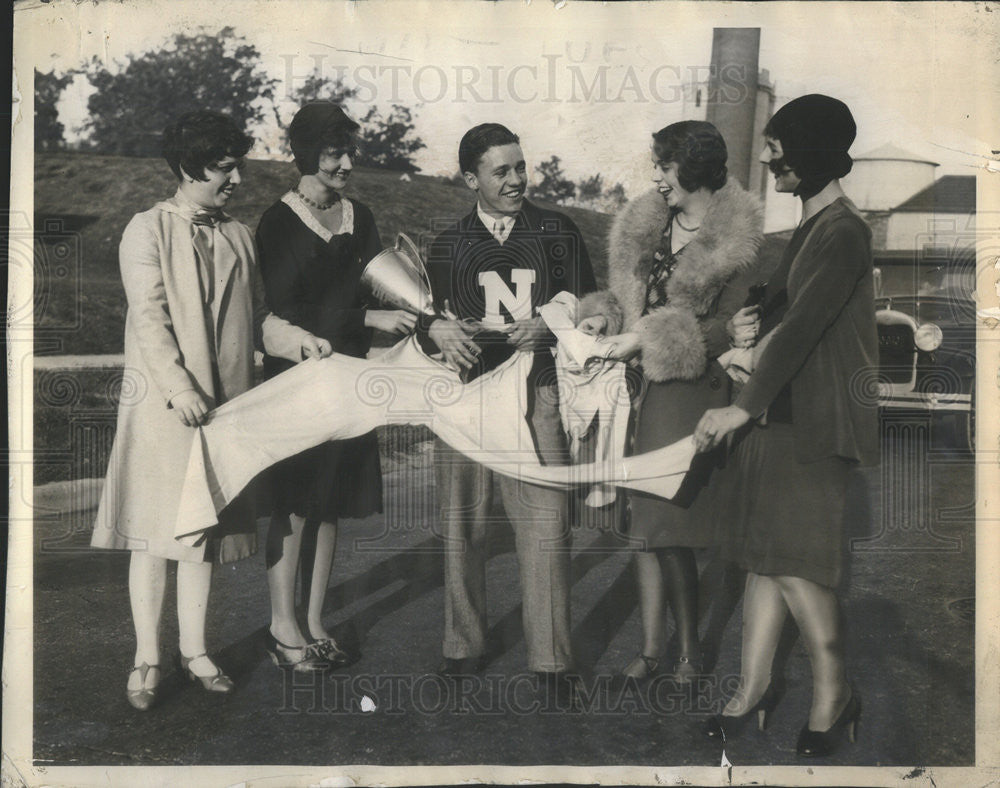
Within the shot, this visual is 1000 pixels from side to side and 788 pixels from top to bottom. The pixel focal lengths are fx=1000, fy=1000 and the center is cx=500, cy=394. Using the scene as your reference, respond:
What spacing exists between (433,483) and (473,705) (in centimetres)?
94

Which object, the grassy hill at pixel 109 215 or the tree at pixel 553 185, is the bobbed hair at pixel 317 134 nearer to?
the grassy hill at pixel 109 215

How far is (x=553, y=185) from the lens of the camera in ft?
13.7

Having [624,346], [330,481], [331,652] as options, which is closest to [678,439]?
[624,346]

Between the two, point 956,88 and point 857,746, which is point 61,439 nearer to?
point 857,746

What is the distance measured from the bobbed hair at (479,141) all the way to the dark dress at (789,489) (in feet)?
4.07

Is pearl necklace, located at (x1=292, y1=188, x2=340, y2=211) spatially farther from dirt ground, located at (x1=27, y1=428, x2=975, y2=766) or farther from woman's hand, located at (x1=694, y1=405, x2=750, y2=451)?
woman's hand, located at (x1=694, y1=405, x2=750, y2=451)

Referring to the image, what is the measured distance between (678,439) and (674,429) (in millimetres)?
44

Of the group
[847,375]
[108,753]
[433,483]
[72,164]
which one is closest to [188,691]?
[108,753]

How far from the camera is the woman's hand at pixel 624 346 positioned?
405 cm

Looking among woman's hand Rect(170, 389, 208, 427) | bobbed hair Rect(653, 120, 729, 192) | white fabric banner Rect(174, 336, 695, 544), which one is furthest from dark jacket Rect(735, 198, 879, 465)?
woman's hand Rect(170, 389, 208, 427)

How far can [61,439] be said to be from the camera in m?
4.22

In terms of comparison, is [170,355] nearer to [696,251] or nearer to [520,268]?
[520,268]

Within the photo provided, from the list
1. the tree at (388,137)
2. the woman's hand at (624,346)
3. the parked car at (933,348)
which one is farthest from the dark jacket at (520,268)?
the parked car at (933,348)

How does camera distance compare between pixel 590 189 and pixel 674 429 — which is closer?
pixel 674 429
